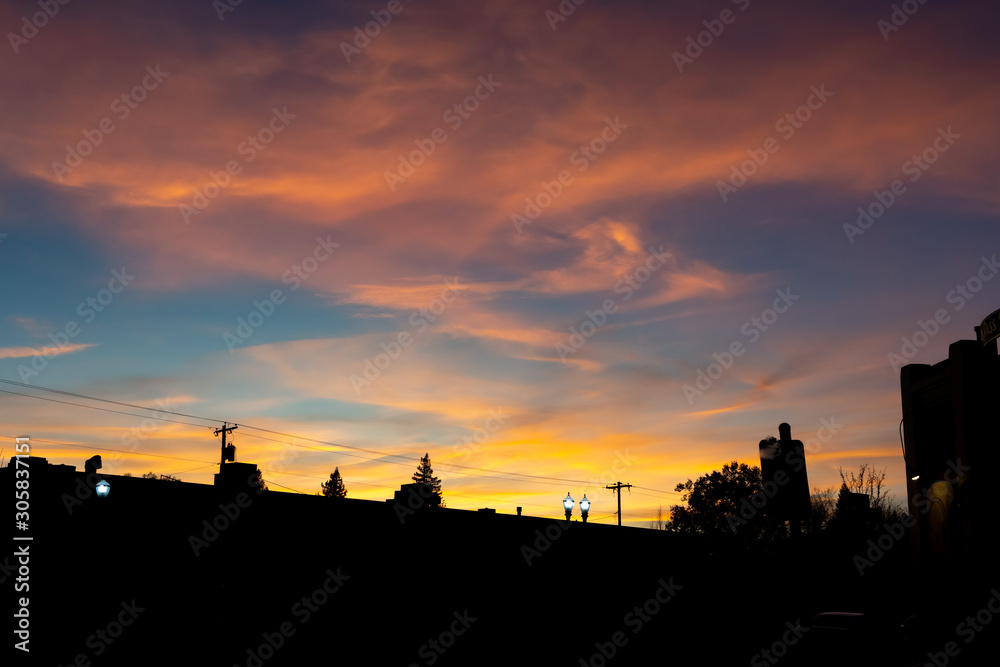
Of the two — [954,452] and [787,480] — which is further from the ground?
[954,452]

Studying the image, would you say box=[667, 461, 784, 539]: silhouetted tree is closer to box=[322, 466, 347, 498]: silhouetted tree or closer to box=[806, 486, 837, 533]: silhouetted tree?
box=[806, 486, 837, 533]: silhouetted tree

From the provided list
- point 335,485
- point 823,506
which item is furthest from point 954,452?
point 335,485

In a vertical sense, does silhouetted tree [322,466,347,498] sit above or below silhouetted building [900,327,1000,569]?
above

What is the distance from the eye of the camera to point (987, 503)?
15.6 m

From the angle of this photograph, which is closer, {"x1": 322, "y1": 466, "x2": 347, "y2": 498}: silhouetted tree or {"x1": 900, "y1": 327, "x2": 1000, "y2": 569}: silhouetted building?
{"x1": 900, "y1": 327, "x2": 1000, "y2": 569}: silhouetted building

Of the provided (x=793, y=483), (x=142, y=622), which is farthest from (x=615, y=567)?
(x=793, y=483)

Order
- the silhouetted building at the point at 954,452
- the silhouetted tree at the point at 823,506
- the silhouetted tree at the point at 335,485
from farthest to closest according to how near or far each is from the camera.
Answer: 1. the silhouetted tree at the point at 335,485
2. the silhouetted tree at the point at 823,506
3. the silhouetted building at the point at 954,452

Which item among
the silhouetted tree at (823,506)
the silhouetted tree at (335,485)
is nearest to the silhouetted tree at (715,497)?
the silhouetted tree at (823,506)

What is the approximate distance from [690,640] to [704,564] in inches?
140

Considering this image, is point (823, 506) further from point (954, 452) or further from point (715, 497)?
point (954, 452)

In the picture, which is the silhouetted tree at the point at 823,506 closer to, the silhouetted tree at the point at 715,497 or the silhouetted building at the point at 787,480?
the silhouetted tree at the point at 715,497

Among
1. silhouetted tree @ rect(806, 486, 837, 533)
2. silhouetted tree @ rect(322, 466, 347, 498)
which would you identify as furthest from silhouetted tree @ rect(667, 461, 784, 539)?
silhouetted tree @ rect(322, 466, 347, 498)

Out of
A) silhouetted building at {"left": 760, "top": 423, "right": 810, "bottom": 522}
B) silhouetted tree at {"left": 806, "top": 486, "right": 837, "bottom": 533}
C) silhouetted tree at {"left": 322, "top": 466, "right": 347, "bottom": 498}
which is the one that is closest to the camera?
silhouetted building at {"left": 760, "top": 423, "right": 810, "bottom": 522}

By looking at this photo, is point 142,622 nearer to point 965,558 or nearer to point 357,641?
point 357,641
